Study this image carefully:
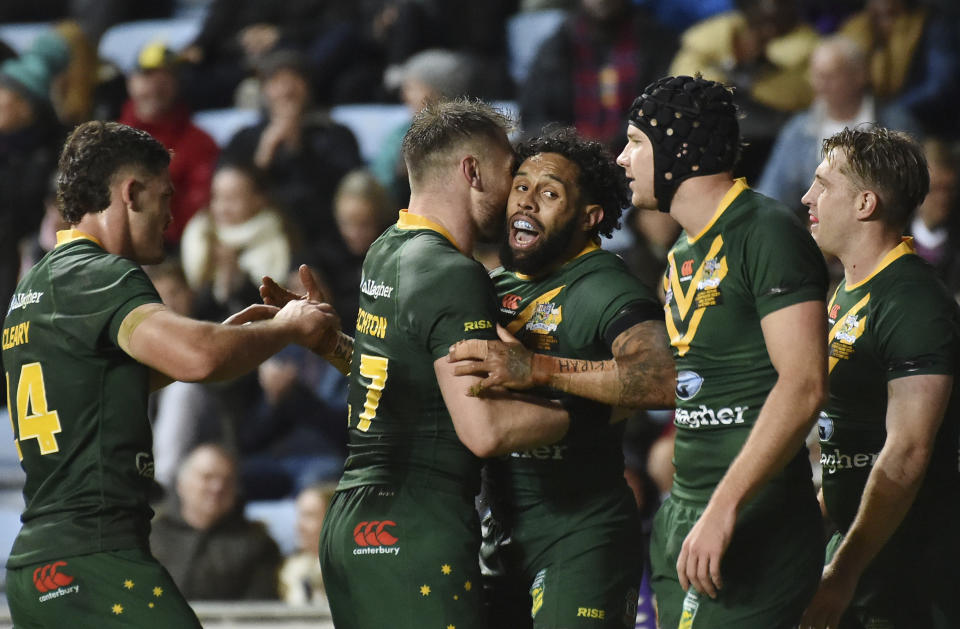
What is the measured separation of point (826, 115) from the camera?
28.0 ft

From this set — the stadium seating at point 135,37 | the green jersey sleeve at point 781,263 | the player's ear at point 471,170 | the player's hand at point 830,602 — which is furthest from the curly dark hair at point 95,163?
the stadium seating at point 135,37

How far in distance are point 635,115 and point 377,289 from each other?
→ 0.95m

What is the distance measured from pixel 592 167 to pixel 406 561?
4.90 feet

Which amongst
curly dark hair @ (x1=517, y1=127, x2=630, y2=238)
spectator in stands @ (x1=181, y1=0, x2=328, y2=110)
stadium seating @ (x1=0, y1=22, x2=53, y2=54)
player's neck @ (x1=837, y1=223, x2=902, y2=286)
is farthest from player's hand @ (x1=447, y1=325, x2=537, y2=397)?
stadium seating @ (x1=0, y1=22, x2=53, y2=54)

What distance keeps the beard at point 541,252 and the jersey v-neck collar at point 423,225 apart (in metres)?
0.26

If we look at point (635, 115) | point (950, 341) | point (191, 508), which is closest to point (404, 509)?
point (635, 115)

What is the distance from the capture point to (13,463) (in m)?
9.72

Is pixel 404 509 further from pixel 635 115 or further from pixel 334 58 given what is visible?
pixel 334 58

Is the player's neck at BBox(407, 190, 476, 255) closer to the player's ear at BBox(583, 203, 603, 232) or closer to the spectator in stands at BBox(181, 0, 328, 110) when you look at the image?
the player's ear at BBox(583, 203, 603, 232)

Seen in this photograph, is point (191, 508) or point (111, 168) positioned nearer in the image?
point (111, 168)

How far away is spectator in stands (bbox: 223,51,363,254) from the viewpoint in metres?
9.77

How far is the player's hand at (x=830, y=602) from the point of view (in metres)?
4.01

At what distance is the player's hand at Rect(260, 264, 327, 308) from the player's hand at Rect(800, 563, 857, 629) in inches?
74.8

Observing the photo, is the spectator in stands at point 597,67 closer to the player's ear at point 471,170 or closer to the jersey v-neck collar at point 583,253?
the jersey v-neck collar at point 583,253
